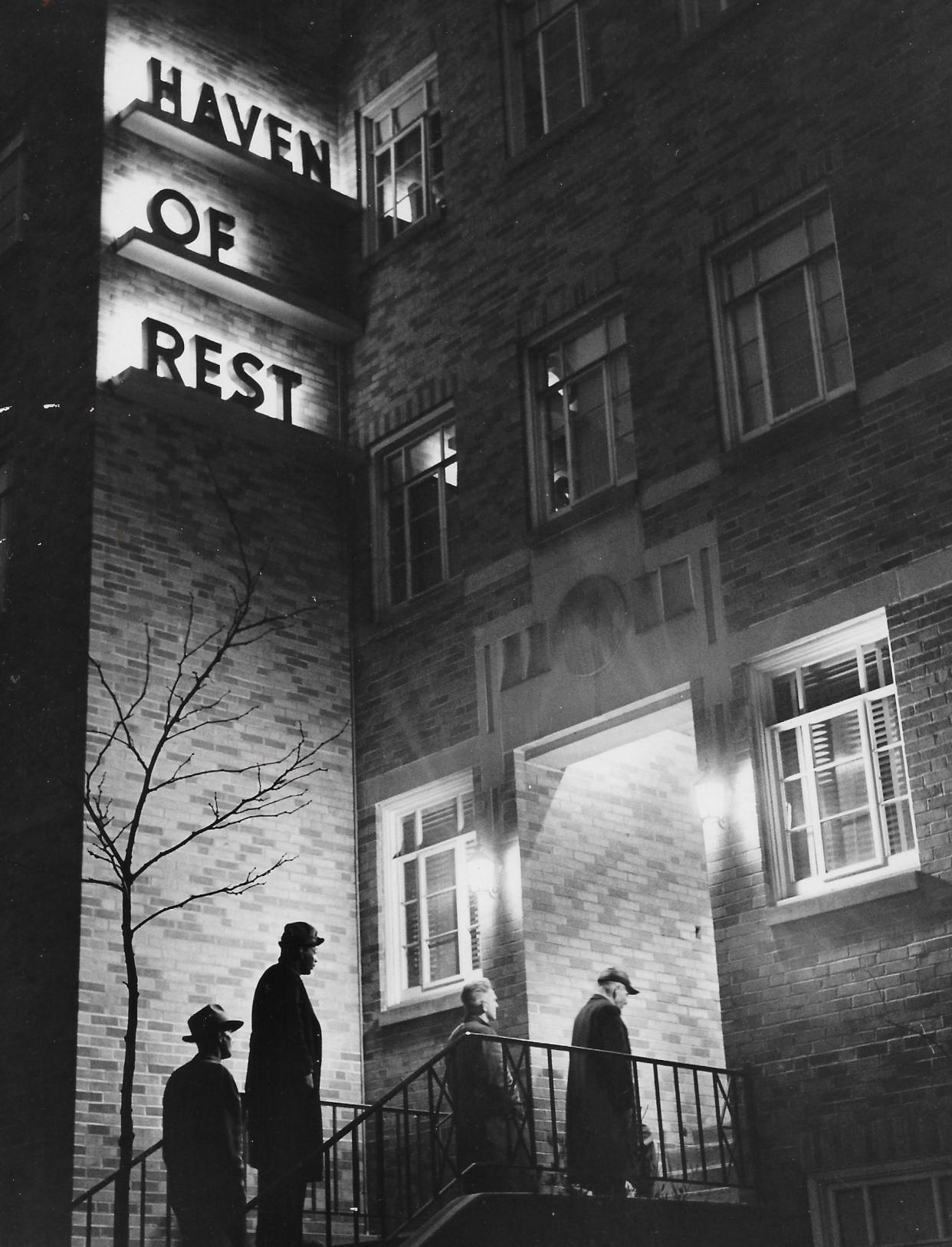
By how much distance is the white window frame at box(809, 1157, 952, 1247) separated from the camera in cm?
952

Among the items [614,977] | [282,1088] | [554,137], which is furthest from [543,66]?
[282,1088]

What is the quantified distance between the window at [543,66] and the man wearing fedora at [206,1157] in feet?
28.4

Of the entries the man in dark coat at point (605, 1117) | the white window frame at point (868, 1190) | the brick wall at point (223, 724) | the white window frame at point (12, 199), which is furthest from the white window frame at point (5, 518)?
the white window frame at point (868, 1190)

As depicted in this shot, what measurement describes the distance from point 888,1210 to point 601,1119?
5.74 feet

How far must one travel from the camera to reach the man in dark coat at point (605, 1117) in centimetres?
956

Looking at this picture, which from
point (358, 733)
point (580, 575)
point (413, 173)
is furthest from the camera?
point (413, 173)

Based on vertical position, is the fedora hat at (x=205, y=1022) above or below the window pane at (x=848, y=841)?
below

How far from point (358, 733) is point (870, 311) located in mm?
5627

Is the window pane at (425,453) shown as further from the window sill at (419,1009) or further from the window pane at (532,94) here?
the window sill at (419,1009)

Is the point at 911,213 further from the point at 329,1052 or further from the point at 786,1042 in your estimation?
the point at 329,1052

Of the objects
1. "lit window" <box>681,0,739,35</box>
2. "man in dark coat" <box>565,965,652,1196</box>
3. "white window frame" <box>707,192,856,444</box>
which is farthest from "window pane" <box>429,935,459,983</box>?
"lit window" <box>681,0,739,35</box>

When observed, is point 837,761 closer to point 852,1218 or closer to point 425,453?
point 852,1218

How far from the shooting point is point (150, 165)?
15016 mm

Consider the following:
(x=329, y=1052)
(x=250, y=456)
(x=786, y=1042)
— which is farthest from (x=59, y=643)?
(x=786, y=1042)
